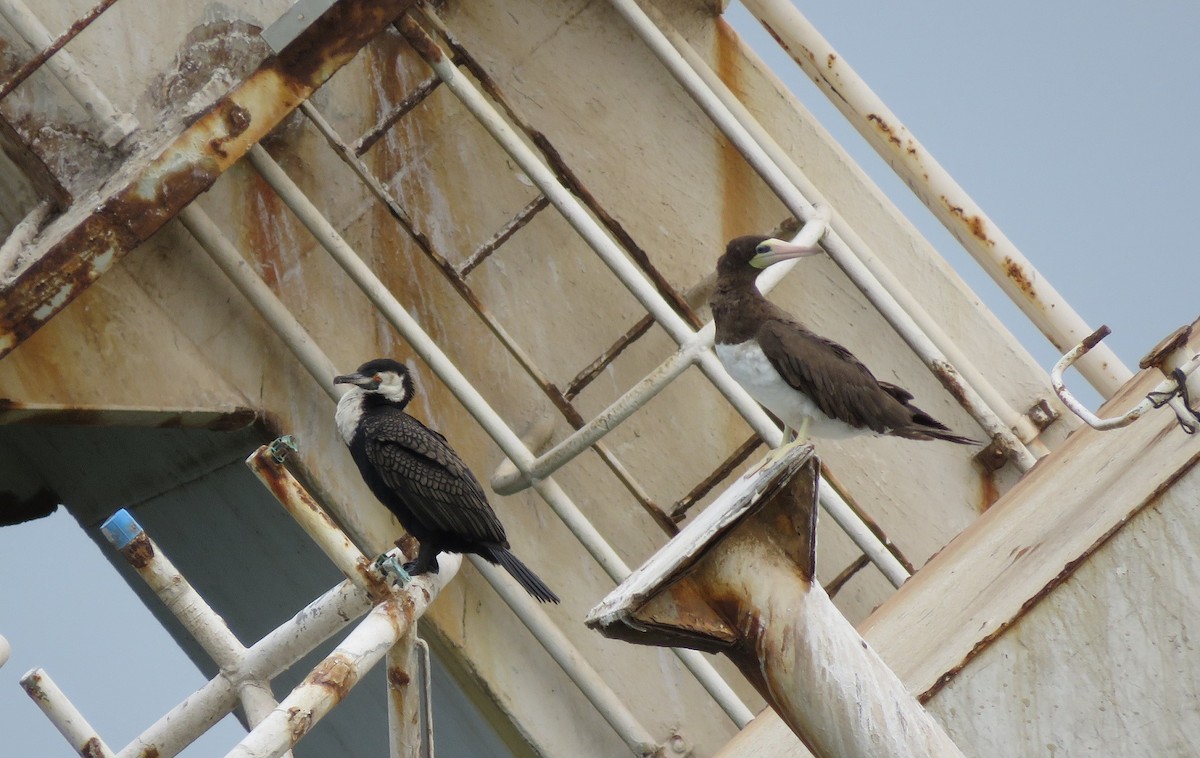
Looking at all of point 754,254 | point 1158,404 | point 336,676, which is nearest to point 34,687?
point 336,676

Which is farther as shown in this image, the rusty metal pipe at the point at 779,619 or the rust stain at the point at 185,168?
the rust stain at the point at 185,168

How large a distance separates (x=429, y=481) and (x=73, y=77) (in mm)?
1779

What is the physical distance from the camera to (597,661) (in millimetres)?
5895

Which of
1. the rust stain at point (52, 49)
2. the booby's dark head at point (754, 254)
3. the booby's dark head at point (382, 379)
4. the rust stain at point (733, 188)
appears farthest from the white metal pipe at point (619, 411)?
the rust stain at point (52, 49)

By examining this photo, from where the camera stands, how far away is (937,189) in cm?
639

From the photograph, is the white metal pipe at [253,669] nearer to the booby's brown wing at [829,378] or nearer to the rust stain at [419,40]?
the booby's brown wing at [829,378]

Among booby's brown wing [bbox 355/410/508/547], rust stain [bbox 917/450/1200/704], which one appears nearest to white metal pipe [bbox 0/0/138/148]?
booby's brown wing [bbox 355/410/508/547]

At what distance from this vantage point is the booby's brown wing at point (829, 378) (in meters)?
5.01

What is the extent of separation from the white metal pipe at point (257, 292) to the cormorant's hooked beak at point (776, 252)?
160 cm

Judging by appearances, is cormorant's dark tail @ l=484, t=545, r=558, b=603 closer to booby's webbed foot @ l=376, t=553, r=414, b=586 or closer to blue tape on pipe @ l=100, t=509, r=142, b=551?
booby's webbed foot @ l=376, t=553, r=414, b=586

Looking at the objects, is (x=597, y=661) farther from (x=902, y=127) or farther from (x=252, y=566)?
(x=902, y=127)

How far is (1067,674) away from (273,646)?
1.89 metres

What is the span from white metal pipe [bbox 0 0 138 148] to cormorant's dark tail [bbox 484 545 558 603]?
74.2 inches

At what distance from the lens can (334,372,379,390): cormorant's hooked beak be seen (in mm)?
5383
